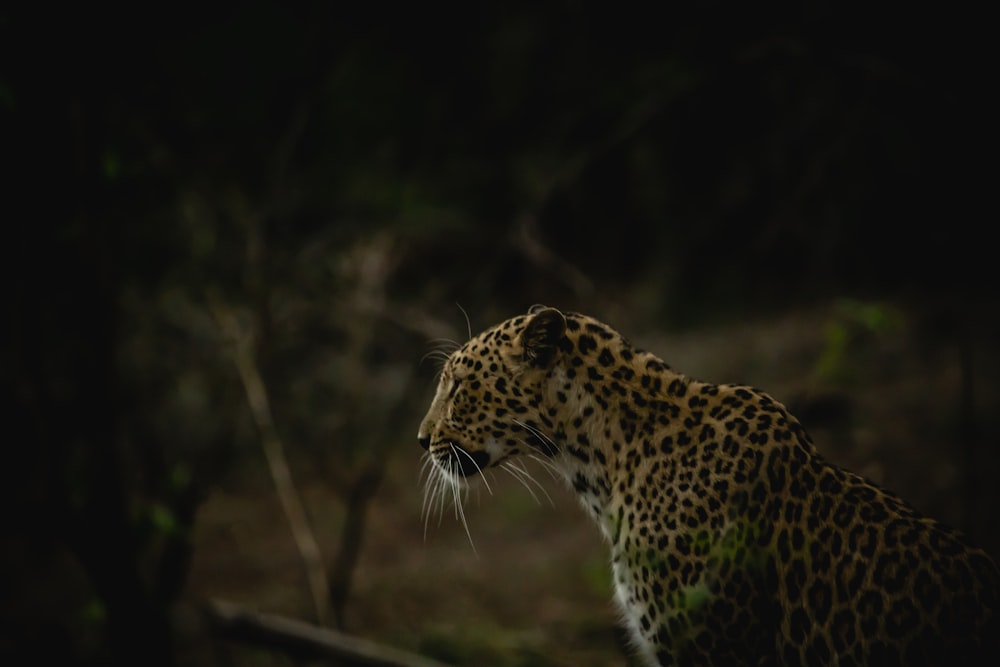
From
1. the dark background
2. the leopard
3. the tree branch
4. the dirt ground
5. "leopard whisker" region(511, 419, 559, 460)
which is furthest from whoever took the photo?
the dirt ground

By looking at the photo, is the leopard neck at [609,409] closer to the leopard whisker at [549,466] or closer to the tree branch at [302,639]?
the leopard whisker at [549,466]

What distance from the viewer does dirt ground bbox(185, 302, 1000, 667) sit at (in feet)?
27.5

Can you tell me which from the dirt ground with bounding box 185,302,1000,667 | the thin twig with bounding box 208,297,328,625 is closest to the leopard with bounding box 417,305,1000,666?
the dirt ground with bounding box 185,302,1000,667

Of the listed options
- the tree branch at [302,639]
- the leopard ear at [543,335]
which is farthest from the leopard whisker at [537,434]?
the tree branch at [302,639]

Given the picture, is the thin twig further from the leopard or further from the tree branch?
Result: the leopard

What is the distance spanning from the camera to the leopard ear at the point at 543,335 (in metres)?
3.55

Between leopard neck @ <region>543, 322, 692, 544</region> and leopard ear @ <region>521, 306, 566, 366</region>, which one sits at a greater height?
leopard ear @ <region>521, 306, 566, 366</region>

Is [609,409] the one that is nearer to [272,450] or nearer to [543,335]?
[543,335]

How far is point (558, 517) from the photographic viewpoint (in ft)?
39.9

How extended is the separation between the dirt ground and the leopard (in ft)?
9.32

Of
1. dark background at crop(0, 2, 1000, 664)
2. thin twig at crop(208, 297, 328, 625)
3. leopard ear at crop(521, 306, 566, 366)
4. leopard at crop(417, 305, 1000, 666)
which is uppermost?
dark background at crop(0, 2, 1000, 664)

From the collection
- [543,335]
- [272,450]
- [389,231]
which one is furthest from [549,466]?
[389,231]

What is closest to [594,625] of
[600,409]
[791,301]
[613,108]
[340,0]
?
[600,409]

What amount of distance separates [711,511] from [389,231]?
30.6 feet
